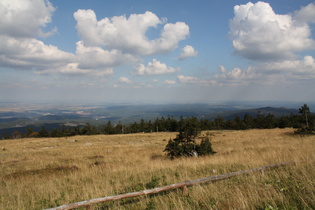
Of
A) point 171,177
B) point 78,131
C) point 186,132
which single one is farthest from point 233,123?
point 171,177

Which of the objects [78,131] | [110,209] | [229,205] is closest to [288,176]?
[229,205]

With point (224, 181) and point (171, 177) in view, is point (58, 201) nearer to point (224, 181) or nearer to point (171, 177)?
point (171, 177)

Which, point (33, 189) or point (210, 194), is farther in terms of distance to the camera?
point (33, 189)

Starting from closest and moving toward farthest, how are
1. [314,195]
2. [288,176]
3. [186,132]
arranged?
[314,195] < [288,176] < [186,132]

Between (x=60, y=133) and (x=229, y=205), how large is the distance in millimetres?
95131

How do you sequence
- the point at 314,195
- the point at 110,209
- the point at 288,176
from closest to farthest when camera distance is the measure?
the point at 314,195
the point at 110,209
the point at 288,176

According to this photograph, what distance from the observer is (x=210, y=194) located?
15.6 ft

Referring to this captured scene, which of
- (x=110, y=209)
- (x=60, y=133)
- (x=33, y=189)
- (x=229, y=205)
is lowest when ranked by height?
(x=60, y=133)

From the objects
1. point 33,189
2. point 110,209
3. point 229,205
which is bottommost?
point 33,189

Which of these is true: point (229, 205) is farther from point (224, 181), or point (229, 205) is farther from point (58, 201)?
point (58, 201)

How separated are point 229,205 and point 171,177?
3981 mm

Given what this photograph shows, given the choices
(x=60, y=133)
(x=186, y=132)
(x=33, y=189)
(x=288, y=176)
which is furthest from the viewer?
(x=60, y=133)

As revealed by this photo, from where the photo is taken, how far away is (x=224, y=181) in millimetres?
5992

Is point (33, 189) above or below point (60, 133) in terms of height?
above
